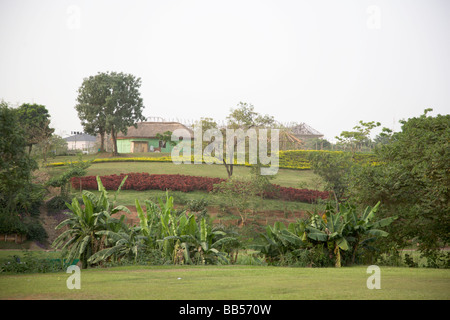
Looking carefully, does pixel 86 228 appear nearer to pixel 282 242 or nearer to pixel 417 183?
pixel 282 242

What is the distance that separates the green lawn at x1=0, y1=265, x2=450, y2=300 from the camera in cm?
541

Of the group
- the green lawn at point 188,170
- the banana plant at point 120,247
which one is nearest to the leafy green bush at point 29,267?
the banana plant at point 120,247

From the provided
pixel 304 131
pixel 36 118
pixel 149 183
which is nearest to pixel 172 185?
pixel 149 183

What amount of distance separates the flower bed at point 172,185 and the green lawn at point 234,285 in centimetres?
1720

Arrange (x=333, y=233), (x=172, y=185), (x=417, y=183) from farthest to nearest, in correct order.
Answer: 1. (x=172, y=185)
2. (x=417, y=183)
3. (x=333, y=233)

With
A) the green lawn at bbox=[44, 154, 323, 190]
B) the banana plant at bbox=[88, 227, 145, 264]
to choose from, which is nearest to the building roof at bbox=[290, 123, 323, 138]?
the green lawn at bbox=[44, 154, 323, 190]

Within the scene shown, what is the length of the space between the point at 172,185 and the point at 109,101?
17388 millimetres

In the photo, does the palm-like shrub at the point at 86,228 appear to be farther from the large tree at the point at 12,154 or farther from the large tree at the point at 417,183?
the large tree at the point at 417,183

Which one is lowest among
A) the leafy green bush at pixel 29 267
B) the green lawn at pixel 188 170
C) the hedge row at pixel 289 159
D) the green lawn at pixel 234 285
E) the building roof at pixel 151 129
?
the leafy green bush at pixel 29 267

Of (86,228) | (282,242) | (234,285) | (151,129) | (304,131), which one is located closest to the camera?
(234,285)

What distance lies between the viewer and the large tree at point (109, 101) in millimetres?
40062

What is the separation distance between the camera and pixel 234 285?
6.11 meters

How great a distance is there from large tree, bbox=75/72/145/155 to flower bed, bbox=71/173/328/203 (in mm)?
15152

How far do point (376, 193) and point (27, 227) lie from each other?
12.6 metres
